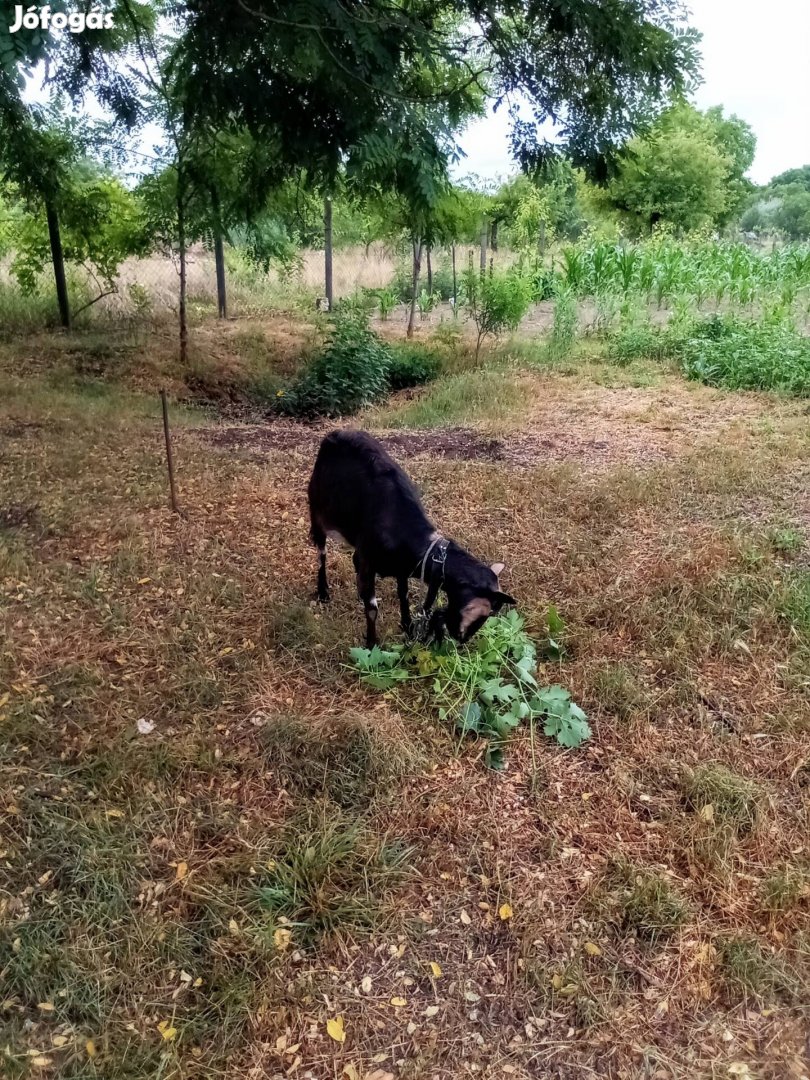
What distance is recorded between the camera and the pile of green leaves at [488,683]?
328 cm

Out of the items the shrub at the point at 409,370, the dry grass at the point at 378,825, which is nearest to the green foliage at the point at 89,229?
the shrub at the point at 409,370

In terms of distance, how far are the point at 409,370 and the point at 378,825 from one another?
9124 millimetres

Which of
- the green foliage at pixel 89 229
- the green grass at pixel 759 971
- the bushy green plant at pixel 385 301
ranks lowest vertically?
the green grass at pixel 759 971

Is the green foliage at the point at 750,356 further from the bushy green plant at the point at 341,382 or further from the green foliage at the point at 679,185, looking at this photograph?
the green foliage at the point at 679,185

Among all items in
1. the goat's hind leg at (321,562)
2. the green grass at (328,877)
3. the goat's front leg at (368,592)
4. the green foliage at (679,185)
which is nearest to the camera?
the green grass at (328,877)

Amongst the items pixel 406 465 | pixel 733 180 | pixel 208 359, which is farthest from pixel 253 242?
pixel 733 180

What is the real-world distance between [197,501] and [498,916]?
12.4 ft

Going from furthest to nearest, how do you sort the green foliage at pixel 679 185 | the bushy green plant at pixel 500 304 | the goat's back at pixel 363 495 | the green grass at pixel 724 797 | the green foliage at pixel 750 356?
the green foliage at pixel 679 185 < the bushy green plant at pixel 500 304 < the green foliage at pixel 750 356 < the goat's back at pixel 363 495 < the green grass at pixel 724 797

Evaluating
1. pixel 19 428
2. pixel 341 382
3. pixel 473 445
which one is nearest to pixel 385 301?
pixel 341 382

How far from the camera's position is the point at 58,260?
11117 millimetres

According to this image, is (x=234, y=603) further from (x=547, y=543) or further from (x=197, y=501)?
(x=547, y=543)

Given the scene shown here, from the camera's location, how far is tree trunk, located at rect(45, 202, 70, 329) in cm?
1050

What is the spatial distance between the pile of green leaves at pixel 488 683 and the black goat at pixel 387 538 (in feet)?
0.58

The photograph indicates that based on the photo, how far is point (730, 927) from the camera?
8.15 feet
